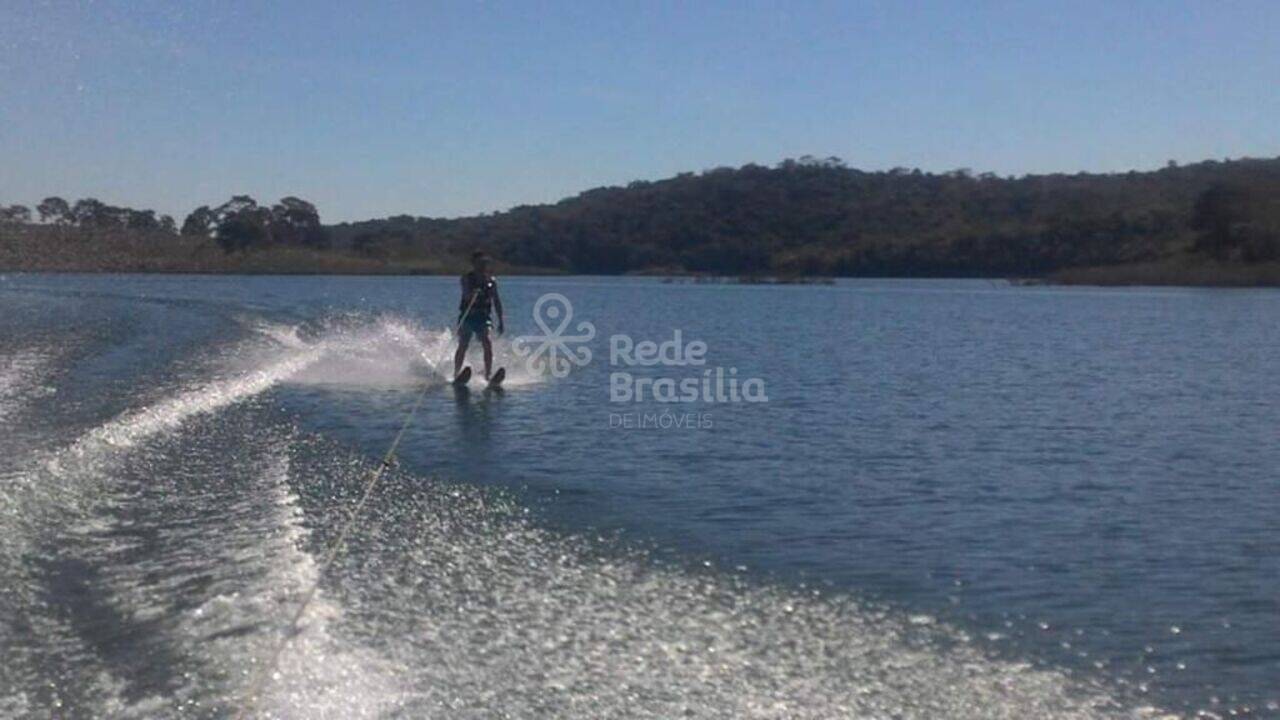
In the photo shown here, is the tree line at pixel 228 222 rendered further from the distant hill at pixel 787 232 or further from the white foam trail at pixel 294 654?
the white foam trail at pixel 294 654

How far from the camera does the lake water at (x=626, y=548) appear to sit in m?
5.57

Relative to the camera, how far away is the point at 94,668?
215 inches

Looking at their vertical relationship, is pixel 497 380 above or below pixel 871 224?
below

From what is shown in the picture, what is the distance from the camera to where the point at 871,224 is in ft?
376

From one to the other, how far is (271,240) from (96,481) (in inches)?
3282

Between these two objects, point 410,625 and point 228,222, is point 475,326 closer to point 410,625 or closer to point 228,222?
Answer: point 410,625

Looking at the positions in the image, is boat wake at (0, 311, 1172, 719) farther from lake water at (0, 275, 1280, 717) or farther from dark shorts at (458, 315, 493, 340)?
dark shorts at (458, 315, 493, 340)

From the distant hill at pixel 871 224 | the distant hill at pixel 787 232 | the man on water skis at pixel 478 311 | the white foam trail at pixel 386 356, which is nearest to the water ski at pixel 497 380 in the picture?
the man on water skis at pixel 478 311

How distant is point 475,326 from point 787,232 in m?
96.3

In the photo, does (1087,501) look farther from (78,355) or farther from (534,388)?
(78,355)

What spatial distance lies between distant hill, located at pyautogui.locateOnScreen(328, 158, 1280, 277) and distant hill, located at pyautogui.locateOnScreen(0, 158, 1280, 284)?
167mm

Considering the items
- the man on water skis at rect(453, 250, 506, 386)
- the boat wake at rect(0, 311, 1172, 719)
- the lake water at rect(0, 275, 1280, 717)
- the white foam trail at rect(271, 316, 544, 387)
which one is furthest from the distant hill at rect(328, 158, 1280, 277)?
the boat wake at rect(0, 311, 1172, 719)

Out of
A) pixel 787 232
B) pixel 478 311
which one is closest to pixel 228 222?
pixel 787 232

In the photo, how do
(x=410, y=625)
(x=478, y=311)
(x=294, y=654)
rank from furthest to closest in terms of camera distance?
(x=478, y=311)
(x=410, y=625)
(x=294, y=654)
